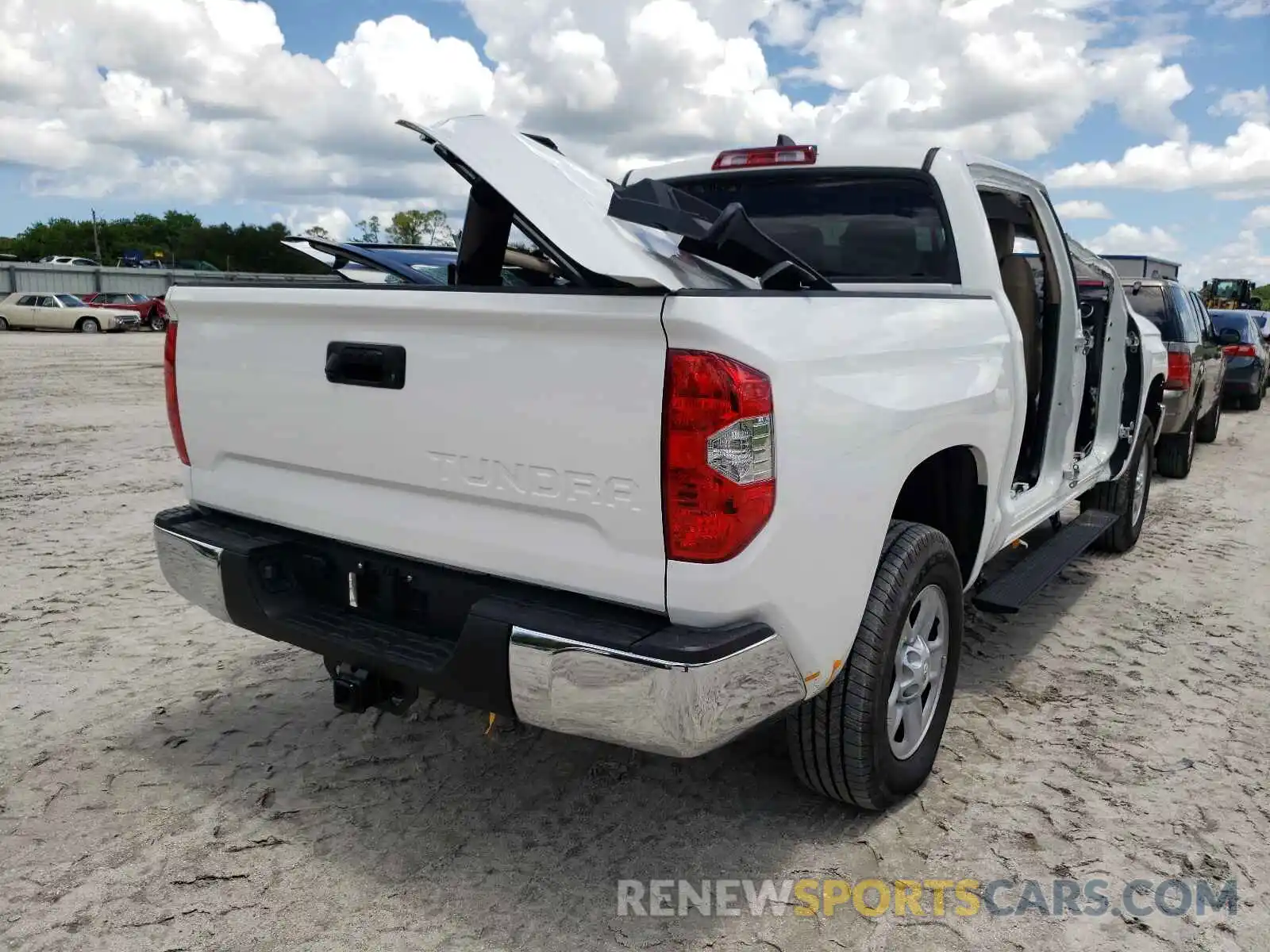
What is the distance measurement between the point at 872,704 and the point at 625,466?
1.04 m

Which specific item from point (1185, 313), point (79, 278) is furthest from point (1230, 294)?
→ point (79, 278)

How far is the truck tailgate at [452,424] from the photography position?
2309mm

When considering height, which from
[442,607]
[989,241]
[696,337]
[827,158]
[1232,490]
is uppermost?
[827,158]

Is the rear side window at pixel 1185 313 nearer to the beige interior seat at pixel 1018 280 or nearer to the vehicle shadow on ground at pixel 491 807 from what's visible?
the beige interior seat at pixel 1018 280

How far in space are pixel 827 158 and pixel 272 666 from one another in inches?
118

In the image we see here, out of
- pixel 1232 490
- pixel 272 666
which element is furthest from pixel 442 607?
pixel 1232 490

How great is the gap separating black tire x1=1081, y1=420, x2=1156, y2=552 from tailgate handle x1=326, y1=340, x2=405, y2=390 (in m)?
4.51

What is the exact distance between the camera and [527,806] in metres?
3.13

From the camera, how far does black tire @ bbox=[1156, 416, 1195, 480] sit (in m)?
9.27

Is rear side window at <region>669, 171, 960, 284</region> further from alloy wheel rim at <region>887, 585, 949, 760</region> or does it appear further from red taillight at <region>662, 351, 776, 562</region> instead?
red taillight at <region>662, 351, 776, 562</region>

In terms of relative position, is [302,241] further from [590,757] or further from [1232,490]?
[1232,490]

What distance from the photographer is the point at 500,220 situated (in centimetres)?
302

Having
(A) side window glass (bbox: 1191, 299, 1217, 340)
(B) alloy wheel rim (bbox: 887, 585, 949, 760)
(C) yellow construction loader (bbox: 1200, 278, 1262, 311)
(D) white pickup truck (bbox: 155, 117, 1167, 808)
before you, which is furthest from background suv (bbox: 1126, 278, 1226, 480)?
(C) yellow construction loader (bbox: 1200, 278, 1262, 311)

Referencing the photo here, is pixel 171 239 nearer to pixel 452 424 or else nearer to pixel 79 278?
pixel 79 278
